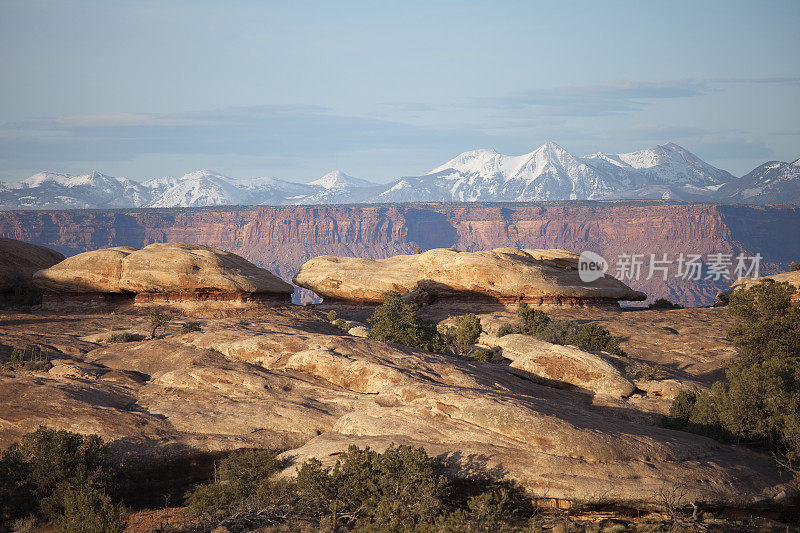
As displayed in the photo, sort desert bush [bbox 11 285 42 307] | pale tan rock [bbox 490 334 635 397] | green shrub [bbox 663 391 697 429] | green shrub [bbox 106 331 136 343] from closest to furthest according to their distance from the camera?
green shrub [bbox 663 391 697 429], pale tan rock [bbox 490 334 635 397], green shrub [bbox 106 331 136 343], desert bush [bbox 11 285 42 307]

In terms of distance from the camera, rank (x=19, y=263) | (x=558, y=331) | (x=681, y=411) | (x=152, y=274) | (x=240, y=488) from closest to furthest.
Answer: (x=240, y=488), (x=681, y=411), (x=558, y=331), (x=152, y=274), (x=19, y=263)

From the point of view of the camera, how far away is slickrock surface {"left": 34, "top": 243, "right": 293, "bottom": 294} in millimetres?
48094

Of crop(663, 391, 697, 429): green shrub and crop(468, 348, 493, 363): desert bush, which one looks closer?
crop(663, 391, 697, 429): green shrub

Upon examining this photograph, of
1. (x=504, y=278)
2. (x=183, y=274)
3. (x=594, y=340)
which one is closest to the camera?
(x=594, y=340)

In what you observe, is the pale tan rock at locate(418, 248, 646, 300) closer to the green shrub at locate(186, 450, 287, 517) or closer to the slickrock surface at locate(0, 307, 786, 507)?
the slickrock surface at locate(0, 307, 786, 507)

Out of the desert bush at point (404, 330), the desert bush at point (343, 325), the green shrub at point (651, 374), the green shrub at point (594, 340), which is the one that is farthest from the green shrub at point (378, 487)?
the desert bush at point (343, 325)

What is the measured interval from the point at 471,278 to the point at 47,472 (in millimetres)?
39336

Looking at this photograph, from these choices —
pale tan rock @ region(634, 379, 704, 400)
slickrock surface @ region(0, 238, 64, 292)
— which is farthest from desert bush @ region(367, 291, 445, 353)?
slickrock surface @ region(0, 238, 64, 292)

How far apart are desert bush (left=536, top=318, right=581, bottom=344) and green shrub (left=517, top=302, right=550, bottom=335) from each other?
2.21 ft

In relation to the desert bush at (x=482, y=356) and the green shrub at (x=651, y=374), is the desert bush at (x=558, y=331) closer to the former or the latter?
the desert bush at (x=482, y=356)

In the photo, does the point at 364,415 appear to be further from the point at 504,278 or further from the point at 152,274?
the point at 504,278

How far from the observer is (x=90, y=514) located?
53.0 feet

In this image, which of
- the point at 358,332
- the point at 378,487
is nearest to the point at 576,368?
the point at 358,332

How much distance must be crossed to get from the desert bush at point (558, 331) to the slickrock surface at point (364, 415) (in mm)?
11531
